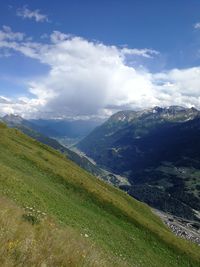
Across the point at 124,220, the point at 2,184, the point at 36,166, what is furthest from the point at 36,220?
the point at 36,166

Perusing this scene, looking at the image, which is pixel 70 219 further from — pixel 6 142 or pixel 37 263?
pixel 6 142

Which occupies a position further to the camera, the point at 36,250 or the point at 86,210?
the point at 86,210

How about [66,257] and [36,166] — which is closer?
[66,257]

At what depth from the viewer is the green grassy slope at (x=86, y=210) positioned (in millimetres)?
36906

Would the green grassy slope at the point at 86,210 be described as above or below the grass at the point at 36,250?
below

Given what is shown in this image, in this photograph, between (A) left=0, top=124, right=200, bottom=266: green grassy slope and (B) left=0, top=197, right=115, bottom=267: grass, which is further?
(A) left=0, top=124, right=200, bottom=266: green grassy slope

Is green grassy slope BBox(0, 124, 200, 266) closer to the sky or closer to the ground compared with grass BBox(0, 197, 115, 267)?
closer to the ground

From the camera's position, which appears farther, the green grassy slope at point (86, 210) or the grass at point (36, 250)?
the green grassy slope at point (86, 210)

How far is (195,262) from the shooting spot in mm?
57344

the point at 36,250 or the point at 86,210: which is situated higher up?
the point at 36,250

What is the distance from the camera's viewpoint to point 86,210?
49.1m

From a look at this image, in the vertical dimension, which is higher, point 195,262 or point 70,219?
point 70,219

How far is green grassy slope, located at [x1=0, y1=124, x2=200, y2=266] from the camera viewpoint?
121 ft

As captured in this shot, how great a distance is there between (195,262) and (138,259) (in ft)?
72.2
